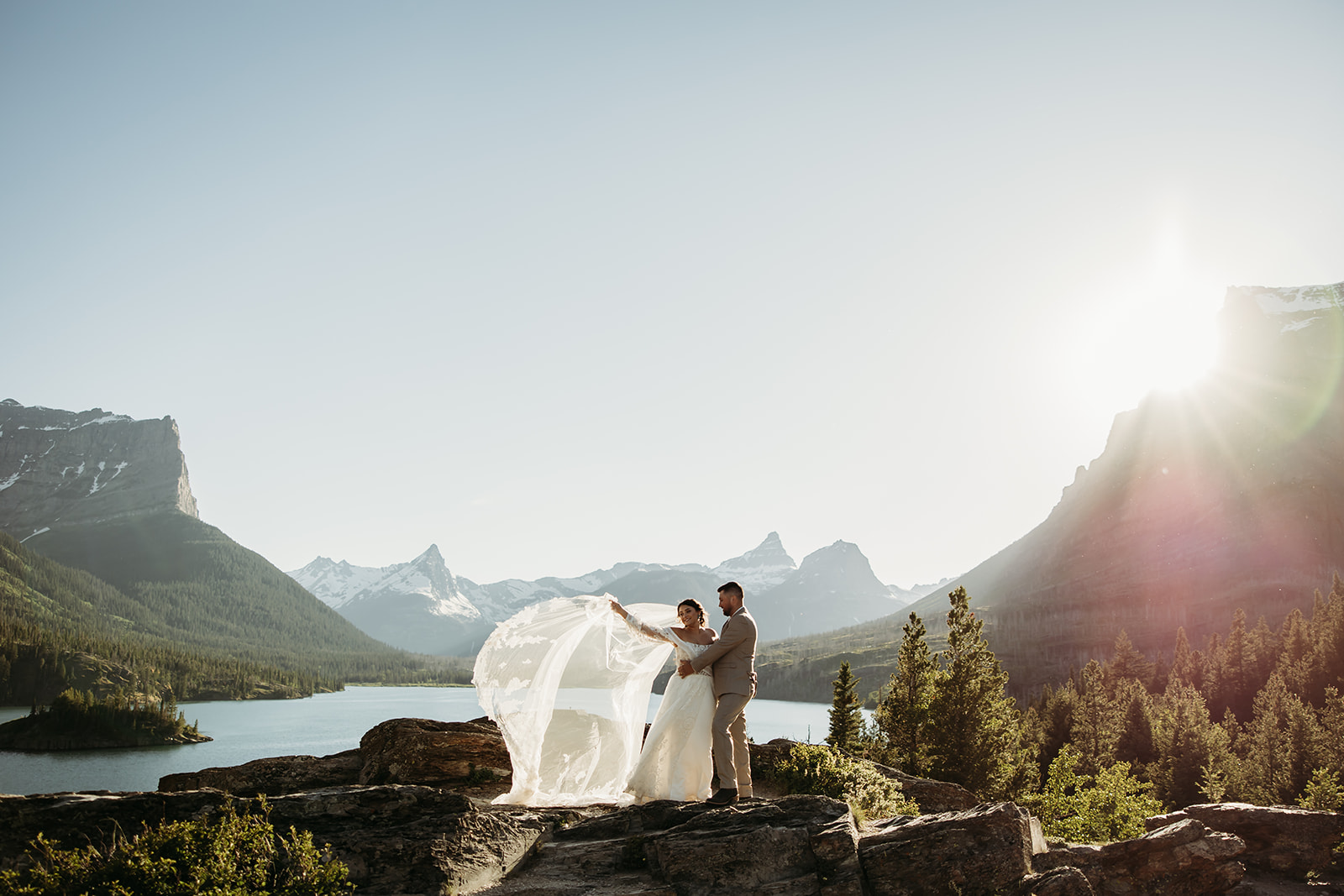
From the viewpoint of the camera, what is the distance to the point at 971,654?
35.6 m

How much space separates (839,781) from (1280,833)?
1059 cm

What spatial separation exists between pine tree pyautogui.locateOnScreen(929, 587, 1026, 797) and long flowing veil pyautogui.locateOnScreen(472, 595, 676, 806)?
24853 mm

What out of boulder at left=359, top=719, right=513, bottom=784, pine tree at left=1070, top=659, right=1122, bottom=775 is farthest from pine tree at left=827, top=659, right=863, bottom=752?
boulder at left=359, top=719, right=513, bottom=784

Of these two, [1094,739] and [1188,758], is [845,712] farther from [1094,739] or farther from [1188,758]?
[1094,739]

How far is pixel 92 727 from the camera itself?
101625 mm

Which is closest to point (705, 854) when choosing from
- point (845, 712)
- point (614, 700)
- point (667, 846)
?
point (667, 846)

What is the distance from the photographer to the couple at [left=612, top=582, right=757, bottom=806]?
10742 mm

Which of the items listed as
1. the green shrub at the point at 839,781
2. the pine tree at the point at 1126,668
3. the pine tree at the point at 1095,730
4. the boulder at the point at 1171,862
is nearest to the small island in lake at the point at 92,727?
the pine tree at the point at 1095,730

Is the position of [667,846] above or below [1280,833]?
Answer: above

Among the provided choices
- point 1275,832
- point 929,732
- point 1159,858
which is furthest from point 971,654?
point 1159,858

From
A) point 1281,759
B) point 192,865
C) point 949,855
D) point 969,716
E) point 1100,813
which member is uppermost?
point 192,865

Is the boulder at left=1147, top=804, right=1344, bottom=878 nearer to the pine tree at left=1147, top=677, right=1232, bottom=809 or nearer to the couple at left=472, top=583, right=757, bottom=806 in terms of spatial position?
the couple at left=472, top=583, right=757, bottom=806

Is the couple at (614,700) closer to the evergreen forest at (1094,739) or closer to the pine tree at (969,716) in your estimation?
the evergreen forest at (1094,739)

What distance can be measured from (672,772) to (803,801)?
2.14 meters
